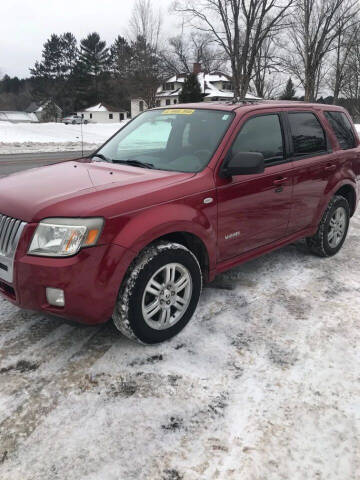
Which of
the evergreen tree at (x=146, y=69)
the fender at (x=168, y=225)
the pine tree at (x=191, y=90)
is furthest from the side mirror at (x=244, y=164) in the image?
the pine tree at (x=191, y=90)

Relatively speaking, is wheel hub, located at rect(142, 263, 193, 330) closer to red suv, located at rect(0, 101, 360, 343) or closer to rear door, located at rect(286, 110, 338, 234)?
red suv, located at rect(0, 101, 360, 343)

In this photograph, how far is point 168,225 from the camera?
2.90 metres

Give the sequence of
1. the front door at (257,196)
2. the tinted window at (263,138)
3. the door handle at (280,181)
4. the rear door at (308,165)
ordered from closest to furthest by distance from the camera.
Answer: the front door at (257,196)
the tinted window at (263,138)
the door handle at (280,181)
the rear door at (308,165)

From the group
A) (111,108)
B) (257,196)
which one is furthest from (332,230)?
(111,108)

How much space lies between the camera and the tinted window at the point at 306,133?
4.20 m

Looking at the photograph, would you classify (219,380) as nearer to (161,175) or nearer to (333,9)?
(161,175)

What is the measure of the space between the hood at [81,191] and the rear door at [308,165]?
58.4 inches

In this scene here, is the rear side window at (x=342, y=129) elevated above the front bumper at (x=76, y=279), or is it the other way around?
the rear side window at (x=342, y=129)

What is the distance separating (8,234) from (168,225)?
1078mm

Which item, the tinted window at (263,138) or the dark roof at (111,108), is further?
the dark roof at (111,108)

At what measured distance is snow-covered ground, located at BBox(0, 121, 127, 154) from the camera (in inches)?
765

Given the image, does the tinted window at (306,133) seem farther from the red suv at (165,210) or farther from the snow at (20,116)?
the snow at (20,116)

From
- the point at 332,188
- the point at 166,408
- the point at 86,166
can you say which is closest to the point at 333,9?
the point at 332,188

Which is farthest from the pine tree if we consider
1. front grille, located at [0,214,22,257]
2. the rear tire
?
front grille, located at [0,214,22,257]
